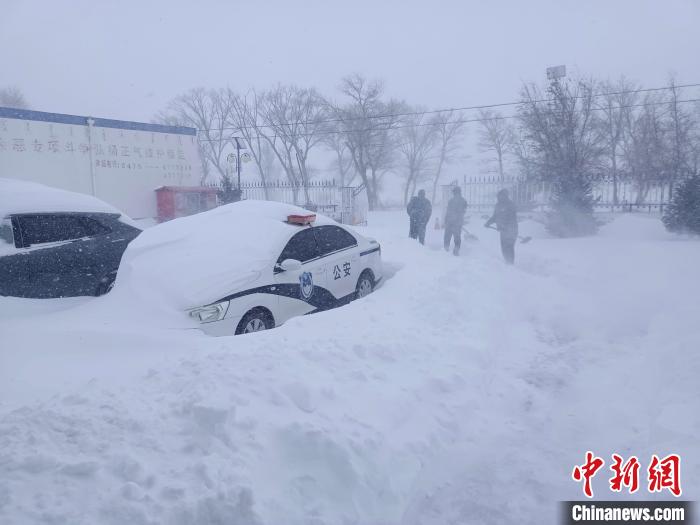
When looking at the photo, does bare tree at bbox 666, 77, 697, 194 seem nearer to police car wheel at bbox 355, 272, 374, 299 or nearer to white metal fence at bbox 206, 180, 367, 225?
white metal fence at bbox 206, 180, 367, 225

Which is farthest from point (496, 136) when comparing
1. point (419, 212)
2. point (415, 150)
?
point (419, 212)

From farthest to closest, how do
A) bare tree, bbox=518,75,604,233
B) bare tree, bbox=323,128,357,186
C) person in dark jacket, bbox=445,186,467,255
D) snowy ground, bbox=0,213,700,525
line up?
1. bare tree, bbox=323,128,357,186
2. bare tree, bbox=518,75,604,233
3. person in dark jacket, bbox=445,186,467,255
4. snowy ground, bbox=0,213,700,525

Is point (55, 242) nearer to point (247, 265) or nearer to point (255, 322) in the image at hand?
point (247, 265)

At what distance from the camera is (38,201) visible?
20.6 ft

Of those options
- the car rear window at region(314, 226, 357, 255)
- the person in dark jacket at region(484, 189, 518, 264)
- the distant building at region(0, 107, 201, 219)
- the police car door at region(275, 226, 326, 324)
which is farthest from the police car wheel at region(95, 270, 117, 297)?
the distant building at region(0, 107, 201, 219)

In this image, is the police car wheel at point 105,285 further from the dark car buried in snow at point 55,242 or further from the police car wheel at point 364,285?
the police car wheel at point 364,285

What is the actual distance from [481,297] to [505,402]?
3.06 m

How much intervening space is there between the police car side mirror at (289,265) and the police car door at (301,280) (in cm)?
4

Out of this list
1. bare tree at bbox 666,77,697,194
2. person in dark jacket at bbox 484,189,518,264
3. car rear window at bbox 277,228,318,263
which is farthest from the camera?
bare tree at bbox 666,77,697,194

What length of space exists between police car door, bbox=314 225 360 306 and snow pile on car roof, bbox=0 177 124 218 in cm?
282

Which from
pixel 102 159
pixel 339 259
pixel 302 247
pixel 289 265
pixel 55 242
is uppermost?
pixel 102 159

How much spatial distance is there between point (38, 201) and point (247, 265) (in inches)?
106

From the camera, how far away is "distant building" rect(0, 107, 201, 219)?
41.6 ft

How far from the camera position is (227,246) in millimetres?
5953
